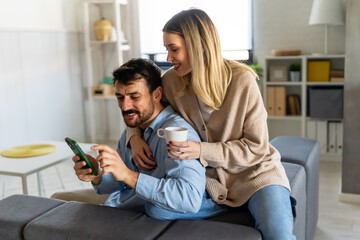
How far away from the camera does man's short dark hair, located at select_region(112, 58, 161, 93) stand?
157 centimetres

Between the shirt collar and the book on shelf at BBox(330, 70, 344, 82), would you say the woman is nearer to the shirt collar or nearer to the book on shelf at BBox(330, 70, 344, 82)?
the shirt collar

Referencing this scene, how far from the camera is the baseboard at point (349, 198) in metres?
3.08

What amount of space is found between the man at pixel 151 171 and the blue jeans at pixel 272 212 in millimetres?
175

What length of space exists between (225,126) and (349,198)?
6.36ft

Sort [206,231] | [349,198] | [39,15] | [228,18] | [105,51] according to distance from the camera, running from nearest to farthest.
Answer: [206,231] → [349,198] → [39,15] → [228,18] → [105,51]

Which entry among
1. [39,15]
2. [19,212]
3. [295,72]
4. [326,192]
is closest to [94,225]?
[19,212]

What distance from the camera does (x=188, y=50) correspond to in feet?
4.91

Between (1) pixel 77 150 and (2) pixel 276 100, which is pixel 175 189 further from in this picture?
(2) pixel 276 100

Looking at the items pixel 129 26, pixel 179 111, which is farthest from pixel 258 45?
pixel 179 111

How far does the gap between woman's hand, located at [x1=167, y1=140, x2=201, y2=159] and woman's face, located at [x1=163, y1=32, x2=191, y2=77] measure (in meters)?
0.29

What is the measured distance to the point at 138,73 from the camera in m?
1.58

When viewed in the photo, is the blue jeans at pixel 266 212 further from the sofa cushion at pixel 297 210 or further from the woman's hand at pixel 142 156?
the woman's hand at pixel 142 156

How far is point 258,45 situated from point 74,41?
86.0 inches

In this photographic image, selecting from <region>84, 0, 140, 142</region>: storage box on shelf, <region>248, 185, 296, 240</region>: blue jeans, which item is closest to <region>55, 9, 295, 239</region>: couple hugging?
<region>248, 185, 296, 240</region>: blue jeans
